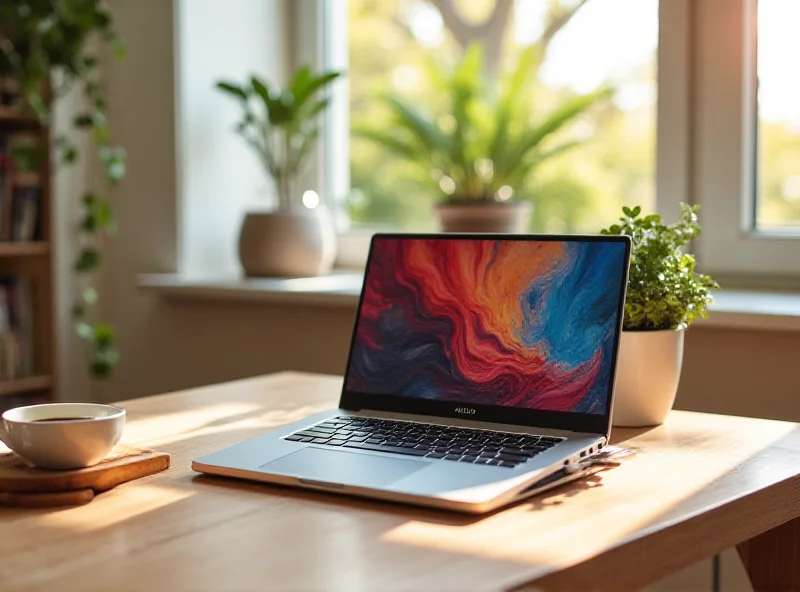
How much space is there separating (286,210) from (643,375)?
4.16ft

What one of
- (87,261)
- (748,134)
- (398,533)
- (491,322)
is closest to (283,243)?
(87,261)

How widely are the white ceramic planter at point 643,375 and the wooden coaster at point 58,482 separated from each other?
22.6 inches

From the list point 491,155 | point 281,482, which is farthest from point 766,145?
point 281,482

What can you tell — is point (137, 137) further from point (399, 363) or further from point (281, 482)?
point (281, 482)

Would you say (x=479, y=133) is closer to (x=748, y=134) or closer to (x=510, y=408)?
(x=748, y=134)

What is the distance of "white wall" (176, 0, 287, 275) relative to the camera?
2.51 metres

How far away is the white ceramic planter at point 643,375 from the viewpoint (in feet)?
4.17

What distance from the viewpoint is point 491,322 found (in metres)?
1.22

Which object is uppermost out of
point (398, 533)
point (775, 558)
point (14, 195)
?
point (14, 195)

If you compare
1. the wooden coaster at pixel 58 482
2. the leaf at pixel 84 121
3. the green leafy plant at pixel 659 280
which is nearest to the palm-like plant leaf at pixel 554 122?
the green leafy plant at pixel 659 280

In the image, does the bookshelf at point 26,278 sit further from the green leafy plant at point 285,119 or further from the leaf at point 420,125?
the leaf at point 420,125

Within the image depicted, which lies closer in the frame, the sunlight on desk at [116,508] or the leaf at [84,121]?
the sunlight on desk at [116,508]

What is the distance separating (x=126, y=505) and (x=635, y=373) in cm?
61

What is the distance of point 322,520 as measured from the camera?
906 millimetres
